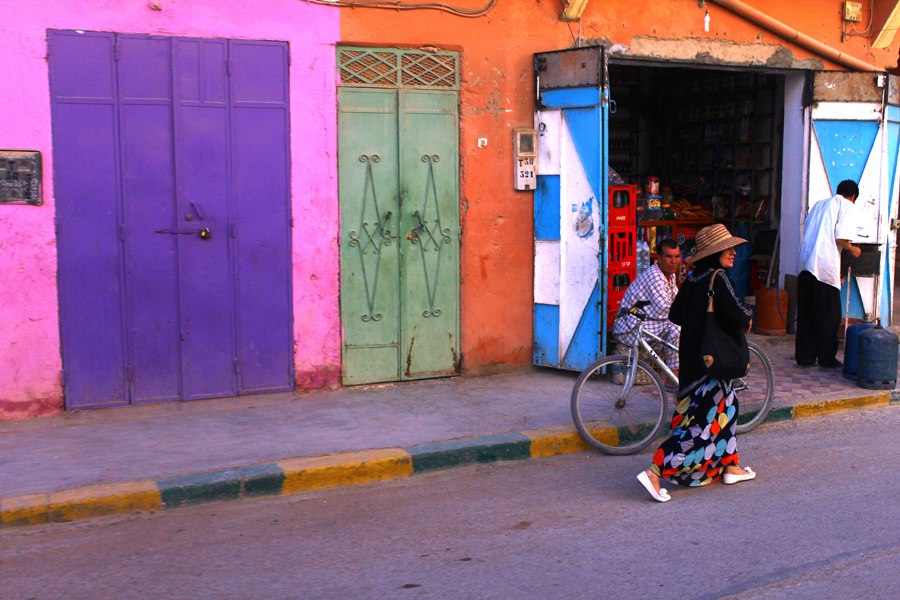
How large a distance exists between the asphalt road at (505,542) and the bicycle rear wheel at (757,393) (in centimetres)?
→ 81

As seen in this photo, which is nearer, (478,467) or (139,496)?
(139,496)

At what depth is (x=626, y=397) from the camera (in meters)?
6.82

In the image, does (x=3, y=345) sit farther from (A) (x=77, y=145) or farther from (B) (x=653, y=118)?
(B) (x=653, y=118)

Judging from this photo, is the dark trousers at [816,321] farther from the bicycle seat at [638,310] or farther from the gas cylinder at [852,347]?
the bicycle seat at [638,310]

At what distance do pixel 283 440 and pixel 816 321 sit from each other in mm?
5514

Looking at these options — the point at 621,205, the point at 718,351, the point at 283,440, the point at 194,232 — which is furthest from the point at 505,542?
the point at 621,205

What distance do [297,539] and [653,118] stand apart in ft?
35.4

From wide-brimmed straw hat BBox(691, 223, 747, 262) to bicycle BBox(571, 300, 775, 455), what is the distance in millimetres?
1060

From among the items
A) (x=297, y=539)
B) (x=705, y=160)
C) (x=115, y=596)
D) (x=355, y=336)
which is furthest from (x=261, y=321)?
(x=705, y=160)

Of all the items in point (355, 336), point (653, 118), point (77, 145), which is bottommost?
point (355, 336)

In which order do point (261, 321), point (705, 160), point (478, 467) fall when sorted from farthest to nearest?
1. point (705, 160)
2. point (261, 321)
3. point (478, 467)

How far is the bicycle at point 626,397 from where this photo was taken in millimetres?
6746

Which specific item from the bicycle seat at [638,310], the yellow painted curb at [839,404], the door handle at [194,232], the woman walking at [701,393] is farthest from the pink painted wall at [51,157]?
the yellow painted curb at [839,404]

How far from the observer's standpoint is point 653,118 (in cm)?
1429
